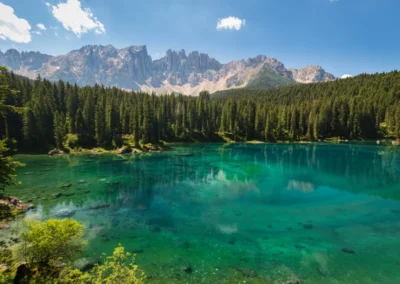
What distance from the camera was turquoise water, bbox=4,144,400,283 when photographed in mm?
21516

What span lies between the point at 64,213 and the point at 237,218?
25362 mm

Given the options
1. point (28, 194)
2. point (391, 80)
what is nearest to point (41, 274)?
point (28, 194)

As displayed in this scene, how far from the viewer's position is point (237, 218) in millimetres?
32719

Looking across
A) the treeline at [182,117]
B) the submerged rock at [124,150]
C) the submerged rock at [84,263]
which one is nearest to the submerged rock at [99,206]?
the submerged rock at [84,263]

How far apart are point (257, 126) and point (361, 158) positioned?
66.6 meters

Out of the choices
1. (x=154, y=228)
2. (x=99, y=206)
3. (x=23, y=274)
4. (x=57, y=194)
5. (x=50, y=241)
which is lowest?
(x=154, y=228)

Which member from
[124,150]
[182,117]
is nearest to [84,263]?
[124,150]

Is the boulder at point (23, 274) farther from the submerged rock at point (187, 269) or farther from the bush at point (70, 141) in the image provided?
the bush at point (70, 141)

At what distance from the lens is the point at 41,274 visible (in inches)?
592

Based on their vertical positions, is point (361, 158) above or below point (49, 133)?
below

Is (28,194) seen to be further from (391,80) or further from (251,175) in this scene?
(391,80)

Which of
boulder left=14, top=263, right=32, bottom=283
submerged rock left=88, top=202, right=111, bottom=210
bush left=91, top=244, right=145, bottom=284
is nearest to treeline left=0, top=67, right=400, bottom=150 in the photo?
submerged rock left=88, top=202, right=111, bottom=210

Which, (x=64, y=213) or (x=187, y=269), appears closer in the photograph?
(x=187, y=269)

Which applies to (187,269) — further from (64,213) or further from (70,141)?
(70,141)
